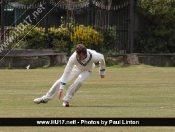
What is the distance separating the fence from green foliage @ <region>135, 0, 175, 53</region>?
456 millimetres

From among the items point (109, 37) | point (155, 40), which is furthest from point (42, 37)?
point (155, 40)

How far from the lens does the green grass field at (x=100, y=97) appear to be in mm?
13039

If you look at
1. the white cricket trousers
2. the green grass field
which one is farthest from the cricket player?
the green grass field

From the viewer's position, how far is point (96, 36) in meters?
28.5

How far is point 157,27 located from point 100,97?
14.1m

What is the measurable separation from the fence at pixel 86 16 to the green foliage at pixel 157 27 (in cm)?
46

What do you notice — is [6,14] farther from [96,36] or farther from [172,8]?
[172,8]

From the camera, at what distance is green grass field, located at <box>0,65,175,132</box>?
1304cm

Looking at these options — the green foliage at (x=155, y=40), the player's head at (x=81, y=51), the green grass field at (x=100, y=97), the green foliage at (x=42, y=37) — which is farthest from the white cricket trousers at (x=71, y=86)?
the green foliage at (x=155, y=40)

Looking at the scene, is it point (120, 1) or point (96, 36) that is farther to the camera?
point (120, 1)

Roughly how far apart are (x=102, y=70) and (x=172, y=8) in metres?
15.2
